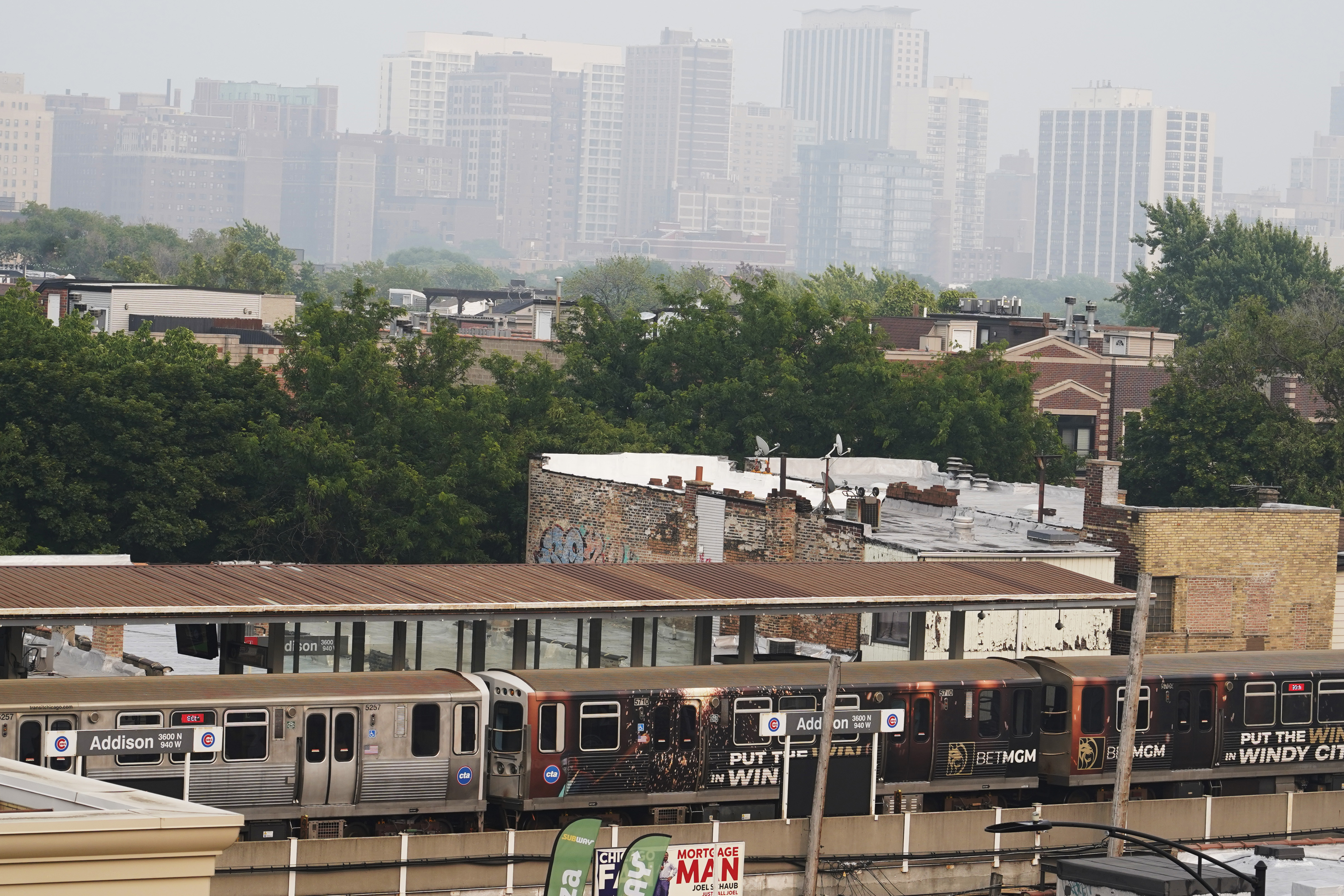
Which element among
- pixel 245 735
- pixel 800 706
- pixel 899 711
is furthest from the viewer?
pixel 899 711

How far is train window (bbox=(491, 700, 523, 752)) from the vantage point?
27578 mm

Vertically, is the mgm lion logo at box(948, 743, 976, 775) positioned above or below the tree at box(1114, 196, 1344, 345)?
below

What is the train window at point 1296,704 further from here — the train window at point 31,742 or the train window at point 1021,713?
the train window at point 31,742

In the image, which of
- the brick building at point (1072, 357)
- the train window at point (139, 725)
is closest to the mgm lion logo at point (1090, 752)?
the train window at point (139, 725)

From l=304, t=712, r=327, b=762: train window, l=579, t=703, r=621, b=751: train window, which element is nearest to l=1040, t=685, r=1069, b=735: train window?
l=579, t=703, r=621, b=751: train window

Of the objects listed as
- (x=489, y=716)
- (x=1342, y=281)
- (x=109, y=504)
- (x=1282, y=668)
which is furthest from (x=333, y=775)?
(x=1342, y=281)

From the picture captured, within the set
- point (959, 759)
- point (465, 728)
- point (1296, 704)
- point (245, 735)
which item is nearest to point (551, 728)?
point (465, 728)

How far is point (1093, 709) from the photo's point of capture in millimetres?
32344

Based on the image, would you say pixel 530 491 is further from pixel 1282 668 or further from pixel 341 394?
pixel 1282 668

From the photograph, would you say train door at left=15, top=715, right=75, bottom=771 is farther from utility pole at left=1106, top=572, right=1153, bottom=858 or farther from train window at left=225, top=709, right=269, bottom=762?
utility pole at left=1106, top=572, right=1153, bottom=858

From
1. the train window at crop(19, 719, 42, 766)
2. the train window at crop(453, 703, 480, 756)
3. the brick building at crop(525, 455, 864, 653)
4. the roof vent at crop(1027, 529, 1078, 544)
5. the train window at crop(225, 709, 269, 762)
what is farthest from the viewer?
the brick building at crop(525, 455, 864, 653)

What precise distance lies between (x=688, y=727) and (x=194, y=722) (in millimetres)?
6923

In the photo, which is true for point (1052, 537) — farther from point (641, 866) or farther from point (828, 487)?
point (641, 866)

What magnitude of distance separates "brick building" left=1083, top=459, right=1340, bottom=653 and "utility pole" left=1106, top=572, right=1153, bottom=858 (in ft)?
50.6
